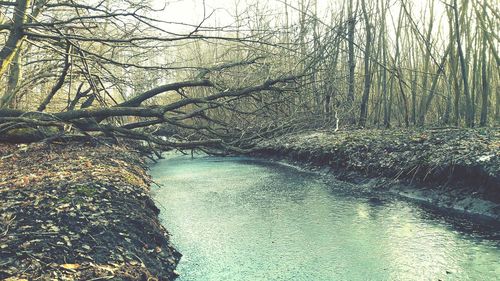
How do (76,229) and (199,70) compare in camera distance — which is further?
(199,70)

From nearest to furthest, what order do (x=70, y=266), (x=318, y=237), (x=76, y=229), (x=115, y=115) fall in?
(x=70, y=266), (x=76, y=229), (x=318, y=237), (x=115, y=115)

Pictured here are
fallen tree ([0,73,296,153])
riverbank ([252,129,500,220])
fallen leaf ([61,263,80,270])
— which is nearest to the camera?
fallen leaf ([61,263,80,270])

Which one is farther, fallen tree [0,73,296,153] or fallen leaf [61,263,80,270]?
fallen tree [0,73,296,153]

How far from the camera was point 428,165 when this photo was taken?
23.9 feet

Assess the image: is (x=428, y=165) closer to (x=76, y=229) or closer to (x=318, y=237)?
(x=318, y=237)

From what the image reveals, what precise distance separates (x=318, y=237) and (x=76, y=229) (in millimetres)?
2896

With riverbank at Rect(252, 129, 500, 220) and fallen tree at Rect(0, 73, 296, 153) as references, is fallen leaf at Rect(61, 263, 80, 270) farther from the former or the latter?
riverbank at Rect(252, 129, 500, 220)

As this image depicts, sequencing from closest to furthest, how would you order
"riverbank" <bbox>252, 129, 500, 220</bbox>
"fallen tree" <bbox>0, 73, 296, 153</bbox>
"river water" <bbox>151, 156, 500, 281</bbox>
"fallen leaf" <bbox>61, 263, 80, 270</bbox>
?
"fallen leaf" <bbox>61, 263, 80, 270</bbox>
"river water" <bbox>151, 156, 500, 281</bbox>
"riverbank" <bbox>252, 129, 500, 220</bbox>
"fallen tree" <bbox>0, 73, 296, 153</bbox>

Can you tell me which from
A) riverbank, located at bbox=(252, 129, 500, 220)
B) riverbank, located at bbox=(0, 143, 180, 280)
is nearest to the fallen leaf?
riverbank, located at bbox=(0, 143, 180, 280)

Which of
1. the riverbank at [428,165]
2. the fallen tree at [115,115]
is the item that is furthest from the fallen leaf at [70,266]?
the riverbank at [428,165]

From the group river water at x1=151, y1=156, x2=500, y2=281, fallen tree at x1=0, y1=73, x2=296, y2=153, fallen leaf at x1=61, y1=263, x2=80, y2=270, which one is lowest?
river water at x1=151, y1=156, x2=500, y2=281

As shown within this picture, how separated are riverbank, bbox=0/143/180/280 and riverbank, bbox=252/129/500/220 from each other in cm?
446

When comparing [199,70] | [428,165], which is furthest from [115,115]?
[428,165]

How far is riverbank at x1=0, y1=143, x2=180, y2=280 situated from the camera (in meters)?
3.26
